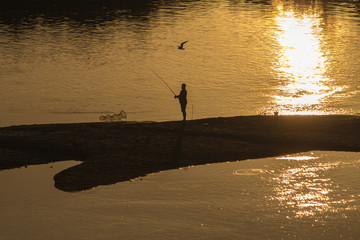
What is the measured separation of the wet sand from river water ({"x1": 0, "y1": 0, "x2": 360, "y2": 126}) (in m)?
6.26

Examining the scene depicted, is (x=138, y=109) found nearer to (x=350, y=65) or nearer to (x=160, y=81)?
(x=160, y=81)

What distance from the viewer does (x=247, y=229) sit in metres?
20.7

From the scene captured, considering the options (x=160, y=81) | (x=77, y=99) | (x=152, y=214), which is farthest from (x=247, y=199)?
(x=160, y=81)

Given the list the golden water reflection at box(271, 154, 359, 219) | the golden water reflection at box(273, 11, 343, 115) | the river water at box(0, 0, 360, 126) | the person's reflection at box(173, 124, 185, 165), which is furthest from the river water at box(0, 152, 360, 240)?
the golden water reflection at box(273, 11, 343, 115)

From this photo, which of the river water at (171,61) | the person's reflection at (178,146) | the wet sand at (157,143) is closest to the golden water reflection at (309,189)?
the wet sand at (157,143)

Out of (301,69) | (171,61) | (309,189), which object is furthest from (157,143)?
(171,61)

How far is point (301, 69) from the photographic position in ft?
171

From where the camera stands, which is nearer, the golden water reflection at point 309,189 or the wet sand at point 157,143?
the golden water reflection at point 309,189

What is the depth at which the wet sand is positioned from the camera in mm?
24594

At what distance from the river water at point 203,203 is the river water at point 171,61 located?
34.6ft

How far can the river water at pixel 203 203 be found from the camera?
20.5 metres

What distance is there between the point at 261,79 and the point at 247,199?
2507 cm

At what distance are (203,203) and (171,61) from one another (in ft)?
109

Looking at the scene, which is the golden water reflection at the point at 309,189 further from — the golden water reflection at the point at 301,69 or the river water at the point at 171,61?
the golden water reflection at the point at 301,69
